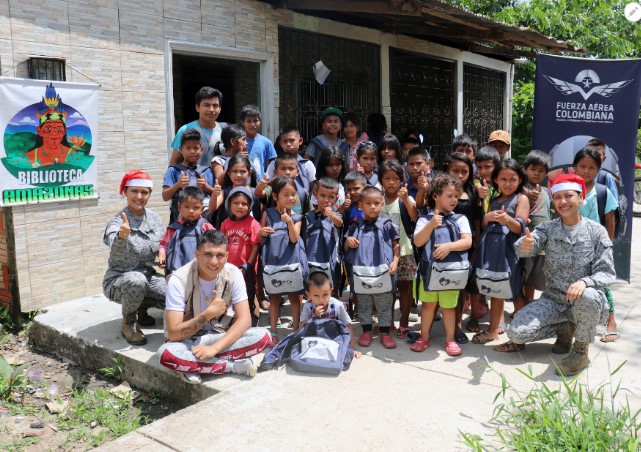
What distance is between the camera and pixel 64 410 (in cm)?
372

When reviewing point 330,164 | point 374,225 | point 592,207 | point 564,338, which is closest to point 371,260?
point 374,225

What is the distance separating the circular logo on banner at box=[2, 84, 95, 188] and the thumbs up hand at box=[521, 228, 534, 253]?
3479 millimetres

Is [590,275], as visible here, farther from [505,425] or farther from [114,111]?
[114,111]

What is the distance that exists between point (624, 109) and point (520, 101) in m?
8.42

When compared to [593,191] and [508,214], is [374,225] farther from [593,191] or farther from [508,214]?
[593,191]

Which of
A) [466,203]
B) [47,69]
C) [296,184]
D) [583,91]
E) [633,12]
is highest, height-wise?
[633,12]

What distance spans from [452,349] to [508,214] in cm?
101

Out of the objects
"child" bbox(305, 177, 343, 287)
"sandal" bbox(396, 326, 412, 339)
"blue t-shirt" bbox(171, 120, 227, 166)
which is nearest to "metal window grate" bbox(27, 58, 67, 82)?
"blue t-shirt" bbox(171, 120, 227, 166)

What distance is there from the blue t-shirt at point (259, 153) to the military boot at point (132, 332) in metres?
1.50

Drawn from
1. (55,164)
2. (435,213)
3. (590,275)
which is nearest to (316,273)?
(435,213)

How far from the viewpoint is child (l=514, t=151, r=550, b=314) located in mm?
4262

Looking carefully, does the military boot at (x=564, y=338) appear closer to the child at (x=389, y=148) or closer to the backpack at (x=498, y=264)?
the backpack at (x=498, y=264)

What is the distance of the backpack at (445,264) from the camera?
12.7ft

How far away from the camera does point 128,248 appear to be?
416cm
